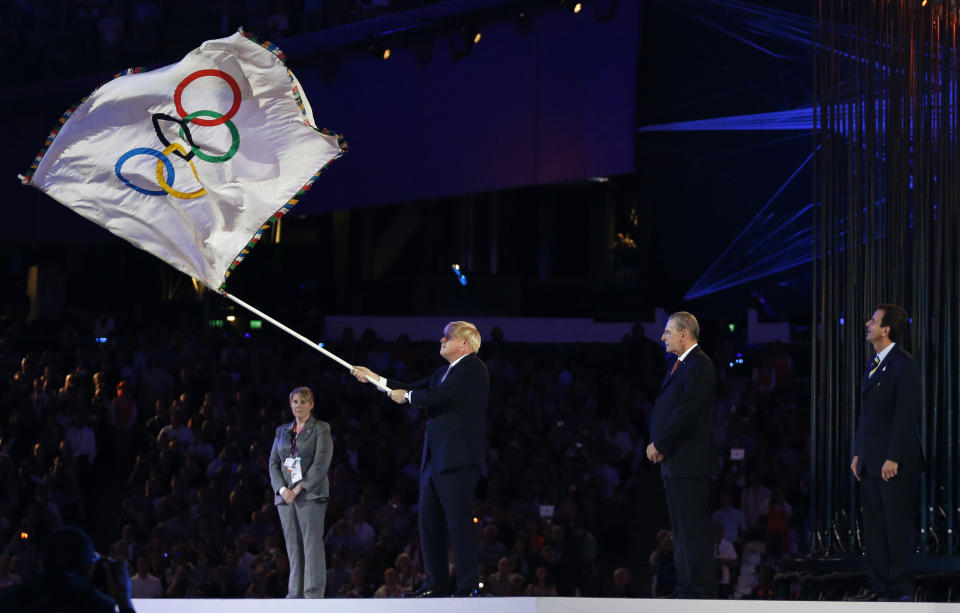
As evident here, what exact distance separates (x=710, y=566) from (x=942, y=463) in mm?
1508

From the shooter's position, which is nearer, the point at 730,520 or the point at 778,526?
the point at 778,526

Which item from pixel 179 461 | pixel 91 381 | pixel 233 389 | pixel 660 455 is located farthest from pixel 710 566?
pixel 91 381

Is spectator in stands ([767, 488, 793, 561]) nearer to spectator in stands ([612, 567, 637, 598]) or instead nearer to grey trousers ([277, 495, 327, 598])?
spectator in stands ([612, 567, 637, 598])

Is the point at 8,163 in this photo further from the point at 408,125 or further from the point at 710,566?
the point at 710,566

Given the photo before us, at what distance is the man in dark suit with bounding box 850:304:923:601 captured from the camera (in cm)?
658

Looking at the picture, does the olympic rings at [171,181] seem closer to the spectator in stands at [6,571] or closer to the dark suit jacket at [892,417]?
the dark suit jacket at [892,417]

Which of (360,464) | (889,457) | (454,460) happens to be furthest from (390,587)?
(889,457)

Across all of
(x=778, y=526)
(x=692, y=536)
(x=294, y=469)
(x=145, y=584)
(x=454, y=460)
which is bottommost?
(x=145, y=584)

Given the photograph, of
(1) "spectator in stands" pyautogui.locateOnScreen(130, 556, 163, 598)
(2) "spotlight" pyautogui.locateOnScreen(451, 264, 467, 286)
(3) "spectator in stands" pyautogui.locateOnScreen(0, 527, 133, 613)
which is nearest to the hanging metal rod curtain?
(3) "spectator in stands" pyautogui.locateOnScreen(0, 527, 133, 613)

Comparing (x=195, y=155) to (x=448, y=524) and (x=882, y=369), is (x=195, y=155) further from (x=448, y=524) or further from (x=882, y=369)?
(x=882, y=369)

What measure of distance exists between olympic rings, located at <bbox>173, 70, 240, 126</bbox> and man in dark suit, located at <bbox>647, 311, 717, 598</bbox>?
8.92 feet

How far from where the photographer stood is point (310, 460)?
7988 millimetres

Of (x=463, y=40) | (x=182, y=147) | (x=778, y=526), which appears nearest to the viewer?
(x=182, y=147)

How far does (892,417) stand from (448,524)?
7.16 ft
